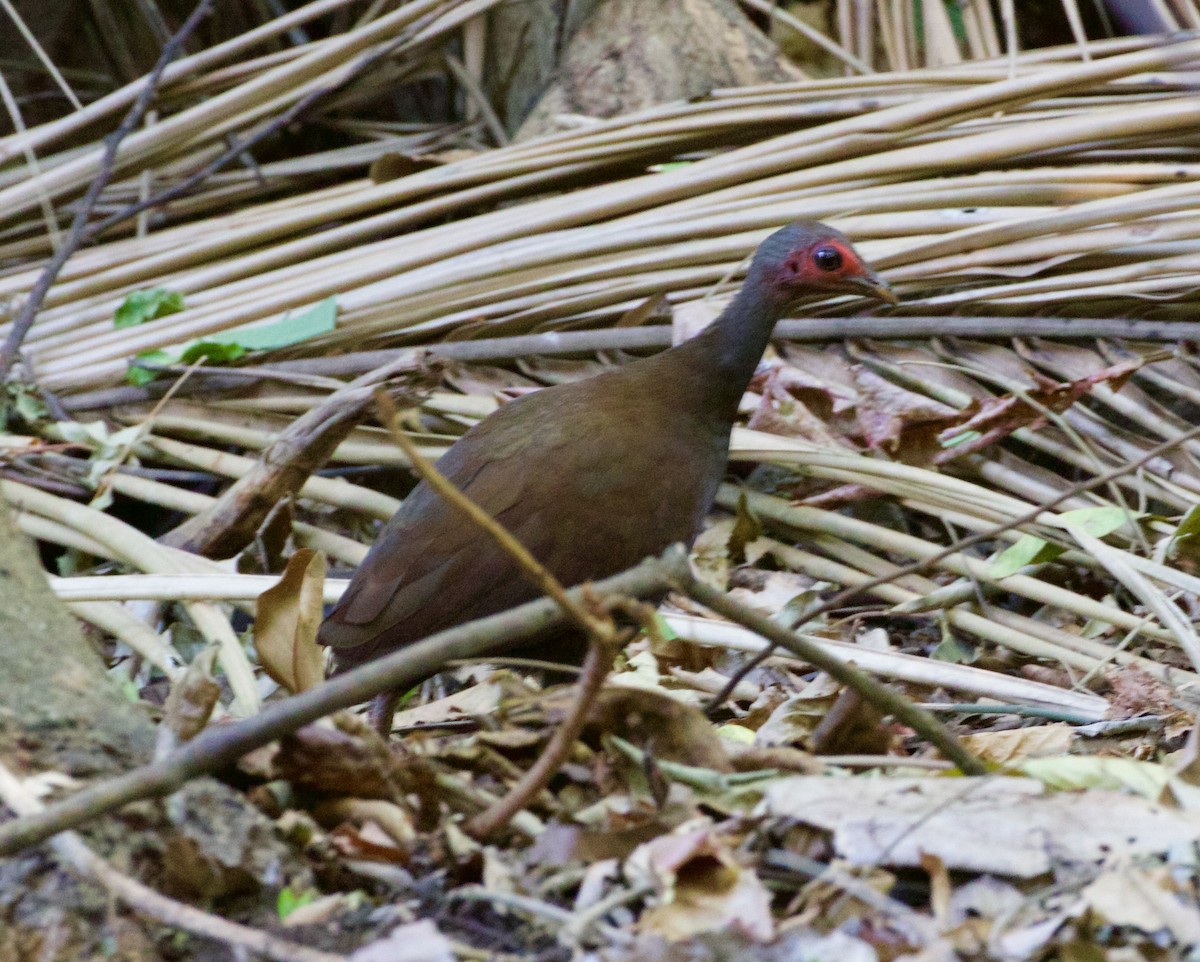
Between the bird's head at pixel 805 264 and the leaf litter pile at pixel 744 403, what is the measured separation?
1.11ft

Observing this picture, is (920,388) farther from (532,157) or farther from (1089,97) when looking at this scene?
(532,157)

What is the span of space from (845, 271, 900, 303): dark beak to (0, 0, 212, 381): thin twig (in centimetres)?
197

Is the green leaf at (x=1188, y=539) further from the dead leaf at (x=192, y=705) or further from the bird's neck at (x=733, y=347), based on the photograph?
the dead leaf at (x=192, y=705)

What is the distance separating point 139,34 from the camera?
15.8ft

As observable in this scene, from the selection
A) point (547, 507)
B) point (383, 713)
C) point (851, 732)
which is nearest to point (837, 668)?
point (851, 732)

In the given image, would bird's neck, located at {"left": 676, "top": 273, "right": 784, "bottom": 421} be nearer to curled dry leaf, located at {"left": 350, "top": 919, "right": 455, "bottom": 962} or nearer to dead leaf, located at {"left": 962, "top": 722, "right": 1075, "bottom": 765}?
dead leaf, located at {"left": 962, "top": 722, "right": 1075, "bottom": 765}

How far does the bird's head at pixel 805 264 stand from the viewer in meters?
2.89

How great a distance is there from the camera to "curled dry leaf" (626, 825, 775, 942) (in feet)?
4.09

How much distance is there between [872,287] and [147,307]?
195cm

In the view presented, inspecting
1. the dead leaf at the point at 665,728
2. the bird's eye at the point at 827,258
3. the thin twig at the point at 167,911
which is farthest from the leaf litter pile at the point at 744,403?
the bird's eye at the point at 827,258

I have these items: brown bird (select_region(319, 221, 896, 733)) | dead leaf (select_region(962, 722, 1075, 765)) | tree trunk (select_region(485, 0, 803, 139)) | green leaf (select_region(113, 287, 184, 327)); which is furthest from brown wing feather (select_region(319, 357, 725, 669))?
tree trunk (select_region(485, 0, 803, 139))

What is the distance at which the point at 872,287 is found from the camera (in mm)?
2963

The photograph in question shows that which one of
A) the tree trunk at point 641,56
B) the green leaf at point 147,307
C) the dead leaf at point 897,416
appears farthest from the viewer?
the tree trunk at point 641,56

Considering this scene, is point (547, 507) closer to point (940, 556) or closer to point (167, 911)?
point (940, 556)
